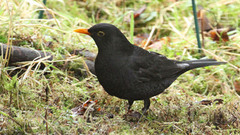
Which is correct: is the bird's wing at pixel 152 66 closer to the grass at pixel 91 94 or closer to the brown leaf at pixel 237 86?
the grass at pixel 91 94

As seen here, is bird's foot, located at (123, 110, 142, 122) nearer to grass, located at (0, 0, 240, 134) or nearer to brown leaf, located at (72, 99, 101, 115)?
grass, located at (0, 0, 240, 134)

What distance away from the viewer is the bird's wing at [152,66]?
3.36 metres

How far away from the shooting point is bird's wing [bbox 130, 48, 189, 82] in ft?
11.0

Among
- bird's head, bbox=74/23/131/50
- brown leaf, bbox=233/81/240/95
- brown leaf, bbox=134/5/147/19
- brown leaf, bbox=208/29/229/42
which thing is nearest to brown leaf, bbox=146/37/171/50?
brown leaf, bbox=208/29/229/42

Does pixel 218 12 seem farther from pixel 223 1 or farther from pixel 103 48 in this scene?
pixel 103 48

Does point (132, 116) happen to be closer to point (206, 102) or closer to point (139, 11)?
point (206, 102)

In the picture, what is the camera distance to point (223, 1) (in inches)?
295

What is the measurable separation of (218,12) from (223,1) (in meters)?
0.65

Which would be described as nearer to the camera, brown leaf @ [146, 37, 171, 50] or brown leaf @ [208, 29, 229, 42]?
brown leaf @ [146, 37, 171, 50]

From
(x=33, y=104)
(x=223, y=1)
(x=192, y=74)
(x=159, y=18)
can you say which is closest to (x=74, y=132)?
(x=33, y=104)

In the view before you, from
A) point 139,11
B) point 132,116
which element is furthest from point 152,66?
point 139,11

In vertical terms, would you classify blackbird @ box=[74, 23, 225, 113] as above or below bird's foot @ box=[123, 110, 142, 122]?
above

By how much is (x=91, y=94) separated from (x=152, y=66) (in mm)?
769

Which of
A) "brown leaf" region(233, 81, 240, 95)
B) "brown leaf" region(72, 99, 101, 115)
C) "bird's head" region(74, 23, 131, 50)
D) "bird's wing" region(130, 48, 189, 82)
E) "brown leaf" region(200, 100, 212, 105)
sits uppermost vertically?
"bird's head" region(74, 23, 131, 50)
